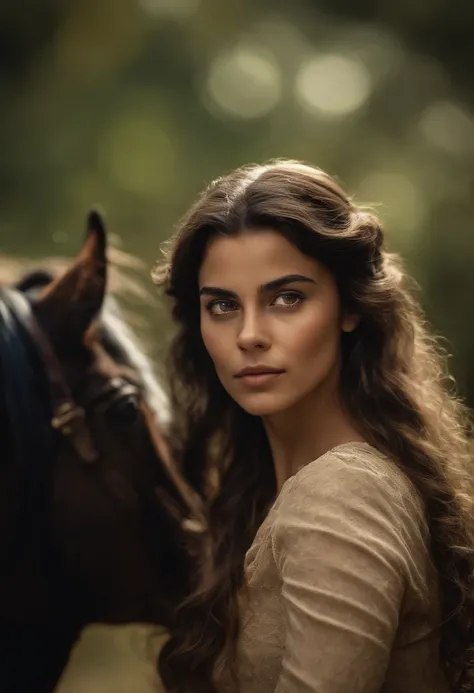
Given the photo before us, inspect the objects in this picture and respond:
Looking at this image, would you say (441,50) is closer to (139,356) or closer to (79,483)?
(139,356)

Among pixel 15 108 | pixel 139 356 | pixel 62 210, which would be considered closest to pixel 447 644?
pixel 139 356

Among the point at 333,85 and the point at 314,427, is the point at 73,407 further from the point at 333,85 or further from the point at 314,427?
the point at 333,85

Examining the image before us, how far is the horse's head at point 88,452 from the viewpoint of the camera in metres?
1.02

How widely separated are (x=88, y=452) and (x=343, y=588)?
0.48 meters

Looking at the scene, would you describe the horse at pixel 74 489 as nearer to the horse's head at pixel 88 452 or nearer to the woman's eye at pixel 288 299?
the horse's head at pixel 88 452

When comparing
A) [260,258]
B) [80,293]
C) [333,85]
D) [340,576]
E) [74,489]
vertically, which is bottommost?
[74,489]

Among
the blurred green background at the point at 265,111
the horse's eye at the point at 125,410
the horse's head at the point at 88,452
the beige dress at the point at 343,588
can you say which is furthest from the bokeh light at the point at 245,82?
the beige dress at the point at 343,588

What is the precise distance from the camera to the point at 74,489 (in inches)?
40.9

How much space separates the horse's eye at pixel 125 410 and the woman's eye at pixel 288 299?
35 centimetres

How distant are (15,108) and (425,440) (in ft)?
4.90

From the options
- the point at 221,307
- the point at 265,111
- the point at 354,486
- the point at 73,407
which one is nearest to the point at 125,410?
the point at 73,407

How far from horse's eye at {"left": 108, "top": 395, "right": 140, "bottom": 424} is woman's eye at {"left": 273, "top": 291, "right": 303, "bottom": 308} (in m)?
0.35

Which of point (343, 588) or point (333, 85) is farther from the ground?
point (333, 85)

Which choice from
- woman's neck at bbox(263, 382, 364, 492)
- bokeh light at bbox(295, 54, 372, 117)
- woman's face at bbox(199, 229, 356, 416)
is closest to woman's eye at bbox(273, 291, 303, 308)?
woman's face at bbox(199, 229, 356, 416)
